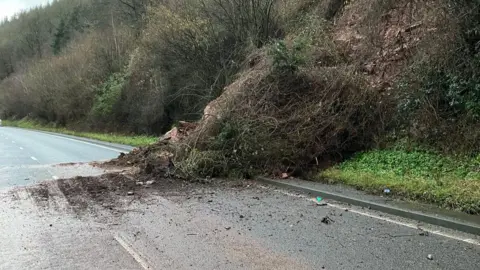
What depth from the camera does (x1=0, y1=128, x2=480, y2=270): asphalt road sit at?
18.2ft

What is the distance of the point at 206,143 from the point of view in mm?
12547

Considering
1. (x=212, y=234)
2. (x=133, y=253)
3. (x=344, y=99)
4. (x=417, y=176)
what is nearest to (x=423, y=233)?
(x=212, y=234)

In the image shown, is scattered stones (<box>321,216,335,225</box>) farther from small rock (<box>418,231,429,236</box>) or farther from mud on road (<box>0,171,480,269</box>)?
small rock (<box>418,231,429,236</box>)

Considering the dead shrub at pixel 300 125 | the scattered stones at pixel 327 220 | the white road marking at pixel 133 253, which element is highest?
the dead shrub at pixel 300 125

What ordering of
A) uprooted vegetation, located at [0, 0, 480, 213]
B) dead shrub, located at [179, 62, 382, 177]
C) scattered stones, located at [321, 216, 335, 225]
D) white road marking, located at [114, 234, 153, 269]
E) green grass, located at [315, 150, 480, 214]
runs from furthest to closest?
dead shrub, located at [179, 62, 382, 177] → uprooted vegetation, located at [0, 0, 480, 213] → green grass, located at [315, 150, 480, 214] → scattered stones, located at [321, 216, 335, 225] → white road marking, located at [114, 234, 153, 269]

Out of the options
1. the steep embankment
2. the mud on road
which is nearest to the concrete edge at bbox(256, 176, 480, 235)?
the mud on road

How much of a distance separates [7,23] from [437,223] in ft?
369

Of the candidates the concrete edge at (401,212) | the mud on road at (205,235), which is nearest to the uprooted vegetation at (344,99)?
the concrete edge at (401,212)

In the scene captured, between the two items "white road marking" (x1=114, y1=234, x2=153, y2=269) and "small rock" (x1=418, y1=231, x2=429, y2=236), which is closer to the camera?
"white road marking" (x1=114, y1=234, x2=153, y2=269)

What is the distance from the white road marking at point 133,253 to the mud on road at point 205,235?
0.04 ft

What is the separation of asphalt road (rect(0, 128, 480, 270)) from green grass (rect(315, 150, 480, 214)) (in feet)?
2.99

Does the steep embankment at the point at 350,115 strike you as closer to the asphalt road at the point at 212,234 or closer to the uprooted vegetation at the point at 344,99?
the uprooted vegetation at the point at 344,99

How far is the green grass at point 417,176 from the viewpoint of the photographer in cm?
759

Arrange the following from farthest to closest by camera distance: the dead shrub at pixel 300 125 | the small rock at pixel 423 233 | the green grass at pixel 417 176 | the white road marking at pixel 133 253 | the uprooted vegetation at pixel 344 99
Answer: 1. the dead shrub at pixel 300 125
2. the uprooted vegetation at pixel 344 99
3. the green grass at pixel 417 176
4. the small rock at pixel 423 233
5. the white road marking at pixel 133 253
